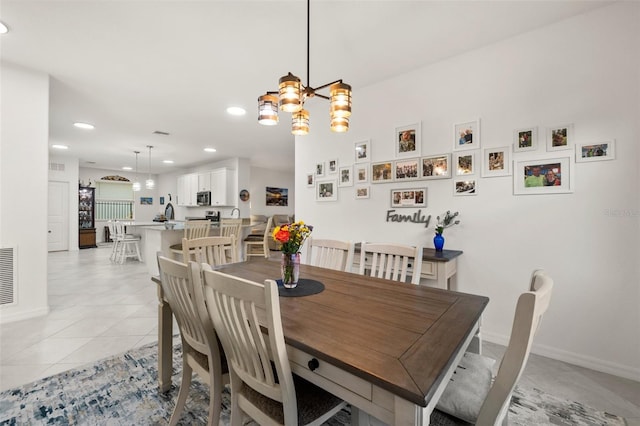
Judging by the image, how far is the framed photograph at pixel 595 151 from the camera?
6.24 feet

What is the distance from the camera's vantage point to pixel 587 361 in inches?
77.9

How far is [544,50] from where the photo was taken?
2.13 meters

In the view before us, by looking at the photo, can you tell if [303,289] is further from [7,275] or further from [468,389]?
[7,275]

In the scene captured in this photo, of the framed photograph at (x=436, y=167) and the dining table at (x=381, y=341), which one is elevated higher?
the framed photograph at (x=436, y=167)

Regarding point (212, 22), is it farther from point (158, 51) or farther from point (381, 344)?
point (381, 344)

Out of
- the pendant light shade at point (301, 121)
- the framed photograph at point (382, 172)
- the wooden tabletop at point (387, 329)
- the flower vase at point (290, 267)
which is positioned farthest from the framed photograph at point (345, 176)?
the flower vase at point (290, 267)

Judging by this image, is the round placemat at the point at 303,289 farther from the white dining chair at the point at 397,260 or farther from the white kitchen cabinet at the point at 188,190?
the white kitchen cabinet at the point at 188,190

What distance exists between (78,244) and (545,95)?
33.6 feet

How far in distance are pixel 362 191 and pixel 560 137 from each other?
1736mm

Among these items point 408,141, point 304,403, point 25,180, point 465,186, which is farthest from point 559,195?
point 25,180

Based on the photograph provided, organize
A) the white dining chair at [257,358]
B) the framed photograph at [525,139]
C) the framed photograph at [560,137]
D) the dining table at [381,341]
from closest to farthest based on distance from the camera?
1. the dining table at [381,341]
2. the white dining chair at [257,358]
3. the framed photograph at [560,137]
4. the framed photograph at [525,139]

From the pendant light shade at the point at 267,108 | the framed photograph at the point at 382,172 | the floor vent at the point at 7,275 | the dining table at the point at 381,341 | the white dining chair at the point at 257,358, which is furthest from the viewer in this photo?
the framed photograph at the point at 382,172

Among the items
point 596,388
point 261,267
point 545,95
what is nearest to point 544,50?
point 545,95

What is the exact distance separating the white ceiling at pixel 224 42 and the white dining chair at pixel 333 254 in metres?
1.68
